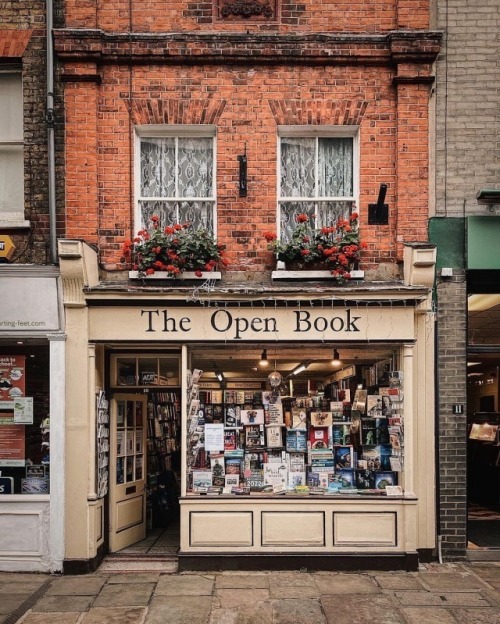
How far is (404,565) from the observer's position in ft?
28.3

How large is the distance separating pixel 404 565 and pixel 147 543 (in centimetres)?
389

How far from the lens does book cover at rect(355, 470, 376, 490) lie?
905 centimetres

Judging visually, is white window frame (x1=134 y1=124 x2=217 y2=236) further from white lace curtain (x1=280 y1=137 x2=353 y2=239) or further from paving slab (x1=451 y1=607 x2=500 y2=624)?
paving slab (x1=451 y1=607 x2=500 y2=624)

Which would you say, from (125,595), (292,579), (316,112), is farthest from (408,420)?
(316,112)

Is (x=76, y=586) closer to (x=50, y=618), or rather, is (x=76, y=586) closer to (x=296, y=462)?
(x=50, y=618)

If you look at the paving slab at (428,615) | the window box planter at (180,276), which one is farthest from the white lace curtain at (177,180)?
the paving slab at (428,615)

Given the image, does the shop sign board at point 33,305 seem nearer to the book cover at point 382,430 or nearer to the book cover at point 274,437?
the book cover at point 274,437

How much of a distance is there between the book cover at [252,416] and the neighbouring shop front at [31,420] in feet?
8.20

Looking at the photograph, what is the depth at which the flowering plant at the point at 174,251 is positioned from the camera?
29.3ft

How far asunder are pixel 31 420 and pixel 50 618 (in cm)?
284

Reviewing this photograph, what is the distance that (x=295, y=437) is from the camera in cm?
930

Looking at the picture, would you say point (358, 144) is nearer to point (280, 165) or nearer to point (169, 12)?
point (280, 165)

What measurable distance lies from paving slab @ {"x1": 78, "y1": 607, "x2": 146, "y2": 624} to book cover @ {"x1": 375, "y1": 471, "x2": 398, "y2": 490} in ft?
11.6

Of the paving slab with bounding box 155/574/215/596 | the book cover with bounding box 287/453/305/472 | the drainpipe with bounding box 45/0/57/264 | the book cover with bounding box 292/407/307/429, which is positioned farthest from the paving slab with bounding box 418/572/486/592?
the drainpipe with bounding box 45/0/57/264
